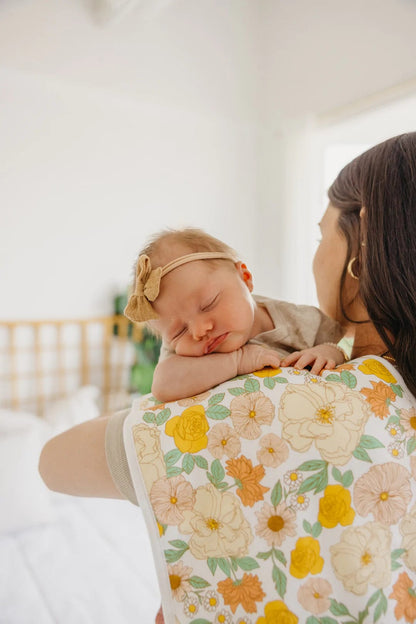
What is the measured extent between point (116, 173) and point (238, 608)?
2.75 m

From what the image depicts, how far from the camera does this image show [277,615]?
Result: 620mm

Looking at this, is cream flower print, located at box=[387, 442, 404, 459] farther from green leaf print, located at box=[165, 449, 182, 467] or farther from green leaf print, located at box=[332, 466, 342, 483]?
green leaf print, located at box=[165, 449, 182, 467]

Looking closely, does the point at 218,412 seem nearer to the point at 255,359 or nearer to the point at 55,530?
the point at 255,359

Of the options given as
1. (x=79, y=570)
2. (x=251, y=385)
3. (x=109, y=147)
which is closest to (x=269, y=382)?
(x=251, y=385)

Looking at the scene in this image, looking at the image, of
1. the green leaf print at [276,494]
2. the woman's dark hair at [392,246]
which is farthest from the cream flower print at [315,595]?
the woman's dark hair at [392,246]

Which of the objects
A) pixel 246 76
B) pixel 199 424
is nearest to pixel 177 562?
pixel 199 424

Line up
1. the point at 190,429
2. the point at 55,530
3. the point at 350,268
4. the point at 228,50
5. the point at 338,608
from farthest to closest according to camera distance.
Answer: the point at 228,50
the point at 55,530
the point at 350,268
the point at 190,429
the point at 338,608

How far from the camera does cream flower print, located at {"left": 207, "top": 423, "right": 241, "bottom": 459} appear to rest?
68 centimetres

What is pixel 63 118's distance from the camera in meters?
2.79

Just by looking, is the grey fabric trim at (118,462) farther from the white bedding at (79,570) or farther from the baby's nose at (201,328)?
the white bedding at (79,570)

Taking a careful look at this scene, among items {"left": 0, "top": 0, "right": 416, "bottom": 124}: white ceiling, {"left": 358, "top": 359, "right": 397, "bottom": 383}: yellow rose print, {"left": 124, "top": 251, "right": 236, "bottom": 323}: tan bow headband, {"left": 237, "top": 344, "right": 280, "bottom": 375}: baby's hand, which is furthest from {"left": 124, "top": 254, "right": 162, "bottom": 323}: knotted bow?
{"left": 0, "top": 0, "right": 416, "bottom": 124}: white ceiling

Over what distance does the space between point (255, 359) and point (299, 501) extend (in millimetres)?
268

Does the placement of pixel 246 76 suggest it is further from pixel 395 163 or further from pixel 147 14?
pixel 395 163

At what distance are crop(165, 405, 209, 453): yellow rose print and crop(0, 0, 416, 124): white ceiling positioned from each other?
8.00 ft
